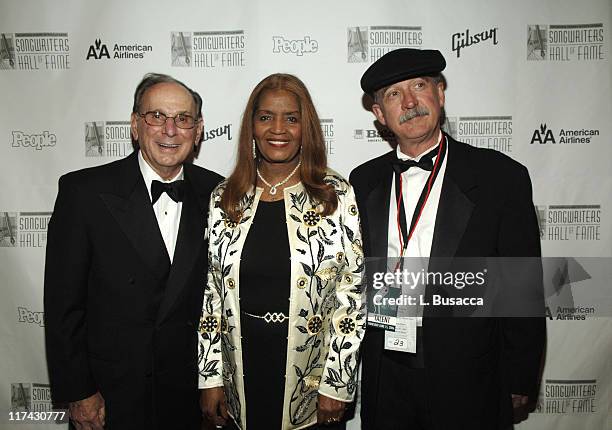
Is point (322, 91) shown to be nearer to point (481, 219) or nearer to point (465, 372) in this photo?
point (481, 219)

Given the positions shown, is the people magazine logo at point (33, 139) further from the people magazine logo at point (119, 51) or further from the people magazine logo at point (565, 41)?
the people magazine logo at point (565, 41)

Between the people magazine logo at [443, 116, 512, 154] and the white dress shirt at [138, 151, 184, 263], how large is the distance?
156 cm

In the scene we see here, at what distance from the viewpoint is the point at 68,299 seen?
1920mm

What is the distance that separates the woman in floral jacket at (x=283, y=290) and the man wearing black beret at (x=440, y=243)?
0.21 meters

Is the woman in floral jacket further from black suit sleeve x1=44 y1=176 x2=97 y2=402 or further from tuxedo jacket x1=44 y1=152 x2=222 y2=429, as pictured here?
black suit sleeve x1=44 y1=176 x2=97 y2=402

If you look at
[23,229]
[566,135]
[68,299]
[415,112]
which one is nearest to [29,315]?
[23,229]

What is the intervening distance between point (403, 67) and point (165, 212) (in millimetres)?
1135

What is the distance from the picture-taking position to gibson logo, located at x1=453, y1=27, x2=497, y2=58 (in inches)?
108

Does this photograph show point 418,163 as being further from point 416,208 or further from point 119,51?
point 119,51

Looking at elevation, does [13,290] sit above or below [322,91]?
below

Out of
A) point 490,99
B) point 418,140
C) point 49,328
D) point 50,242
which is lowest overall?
point 49,328

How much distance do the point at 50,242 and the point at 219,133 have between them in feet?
3.73

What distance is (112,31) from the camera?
2.76 metres

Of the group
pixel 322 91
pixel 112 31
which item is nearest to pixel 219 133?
pixel 322 91
